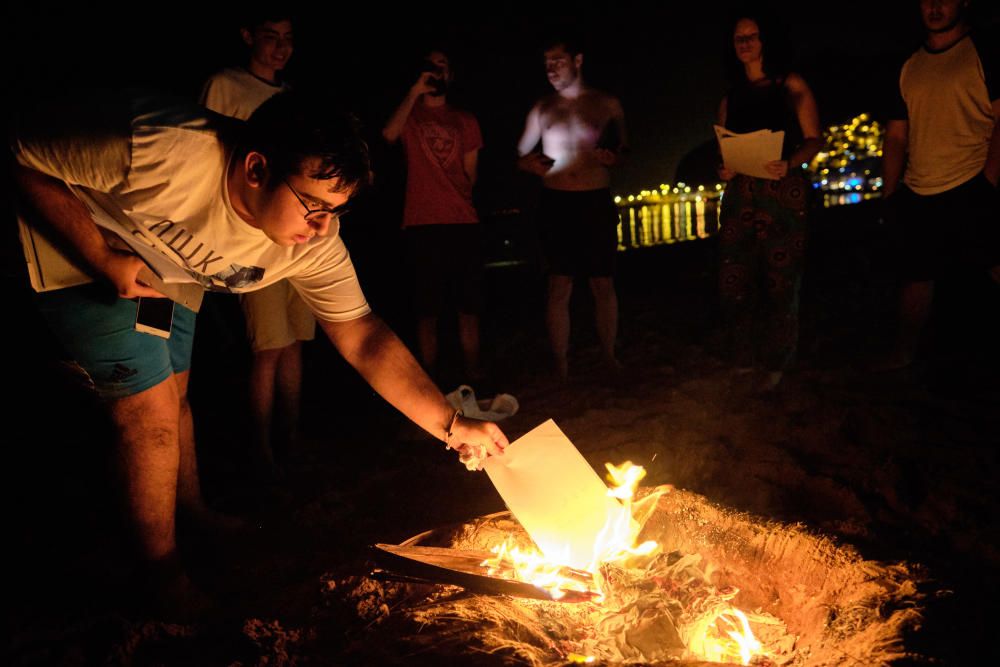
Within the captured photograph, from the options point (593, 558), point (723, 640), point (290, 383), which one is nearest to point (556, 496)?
point (593, 558)

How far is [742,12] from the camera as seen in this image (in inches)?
144

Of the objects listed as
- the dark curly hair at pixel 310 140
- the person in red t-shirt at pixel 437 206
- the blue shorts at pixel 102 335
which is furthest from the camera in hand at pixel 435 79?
the blue shorts at pixel 102 335

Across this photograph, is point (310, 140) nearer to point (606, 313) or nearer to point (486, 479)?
point (486, 479)

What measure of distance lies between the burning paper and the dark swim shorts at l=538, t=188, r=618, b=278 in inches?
95.4

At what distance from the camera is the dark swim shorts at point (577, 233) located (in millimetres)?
4215

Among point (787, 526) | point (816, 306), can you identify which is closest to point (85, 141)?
point (787, 526)

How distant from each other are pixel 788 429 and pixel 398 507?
1.96 meters

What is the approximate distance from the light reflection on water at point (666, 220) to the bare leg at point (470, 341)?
664 centimetres

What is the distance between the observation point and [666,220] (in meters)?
14.1

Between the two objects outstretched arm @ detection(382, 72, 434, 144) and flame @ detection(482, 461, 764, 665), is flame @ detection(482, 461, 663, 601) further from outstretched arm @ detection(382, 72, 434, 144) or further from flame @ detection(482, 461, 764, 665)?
outstretched arm @ detection(382, 72, 434, 144)

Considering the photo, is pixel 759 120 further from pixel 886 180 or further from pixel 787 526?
pixel 787 526

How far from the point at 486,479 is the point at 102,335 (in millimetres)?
1816

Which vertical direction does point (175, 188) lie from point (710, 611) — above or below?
above

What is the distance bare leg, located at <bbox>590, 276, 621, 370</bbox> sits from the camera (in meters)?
4.33
